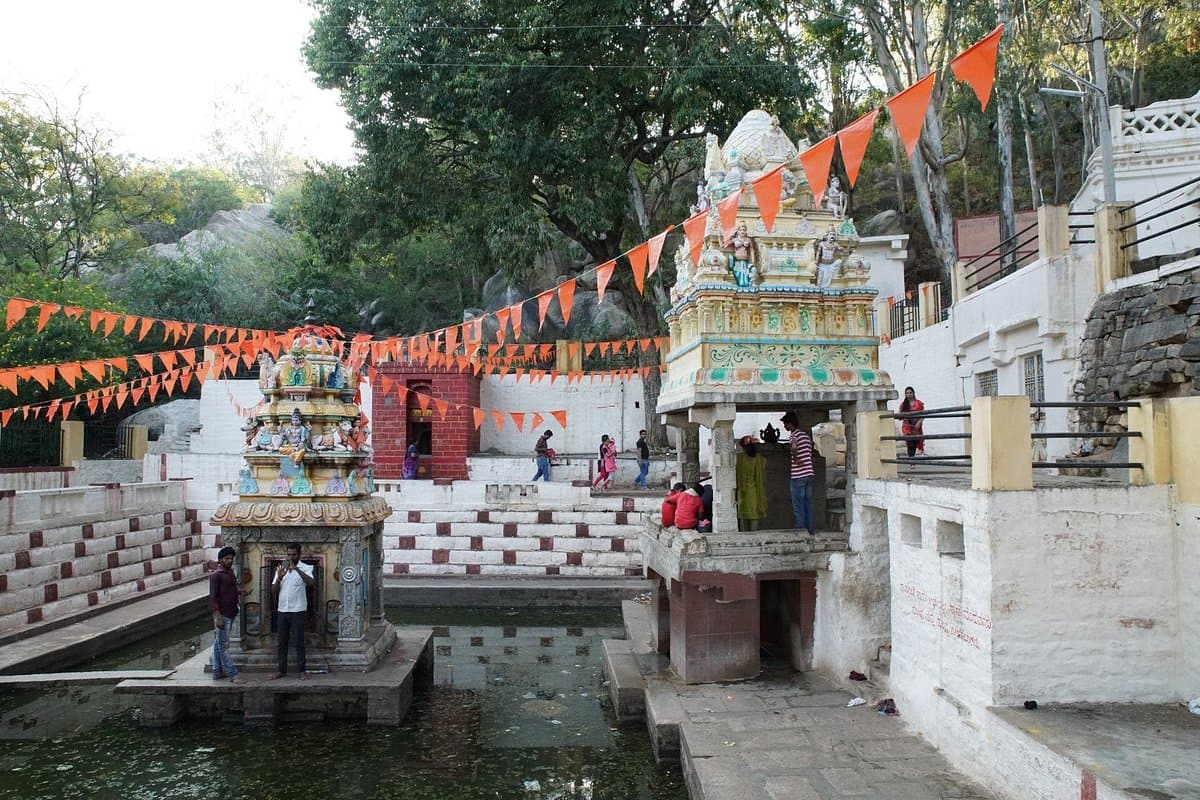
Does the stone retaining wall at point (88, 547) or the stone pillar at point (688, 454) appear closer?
the stone pillar at point (688, 454)

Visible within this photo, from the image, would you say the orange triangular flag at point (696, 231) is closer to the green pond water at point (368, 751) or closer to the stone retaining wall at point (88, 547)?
the green pond water at point (368, 751)

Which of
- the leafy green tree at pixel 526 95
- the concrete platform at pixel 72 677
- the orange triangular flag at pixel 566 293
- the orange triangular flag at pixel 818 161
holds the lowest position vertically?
the concrete platform at pixel 72 677

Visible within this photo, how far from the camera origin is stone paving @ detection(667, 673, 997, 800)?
6246 mm

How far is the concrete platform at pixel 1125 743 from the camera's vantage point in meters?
4.80

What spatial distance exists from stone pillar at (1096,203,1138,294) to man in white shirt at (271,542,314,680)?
1064cm

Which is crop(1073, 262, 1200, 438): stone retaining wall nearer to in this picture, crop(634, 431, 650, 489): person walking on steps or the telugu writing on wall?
the telugu writing on wall

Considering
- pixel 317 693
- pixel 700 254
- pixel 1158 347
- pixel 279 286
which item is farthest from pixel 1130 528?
pixel 279 286

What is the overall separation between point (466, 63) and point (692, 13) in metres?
6.35

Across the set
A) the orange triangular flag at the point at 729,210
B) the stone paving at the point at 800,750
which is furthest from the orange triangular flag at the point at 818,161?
the stone paving at the point at 800,750

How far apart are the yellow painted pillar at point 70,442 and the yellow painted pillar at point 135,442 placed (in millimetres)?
1793

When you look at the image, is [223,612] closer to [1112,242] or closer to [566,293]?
[566,293]

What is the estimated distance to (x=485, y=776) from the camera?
8.05m

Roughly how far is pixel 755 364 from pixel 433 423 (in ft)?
56.0

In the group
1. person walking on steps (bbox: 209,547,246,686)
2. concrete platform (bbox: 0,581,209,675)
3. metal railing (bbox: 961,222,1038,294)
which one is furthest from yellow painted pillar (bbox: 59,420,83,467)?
metal railing (bbox: 961,222,1038,294)
